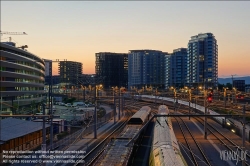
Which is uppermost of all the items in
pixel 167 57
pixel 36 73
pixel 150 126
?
pixel 167 57

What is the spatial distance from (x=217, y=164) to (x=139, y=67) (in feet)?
549

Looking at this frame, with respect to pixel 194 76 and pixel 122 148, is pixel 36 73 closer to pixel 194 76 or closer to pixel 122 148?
pixel 122 148

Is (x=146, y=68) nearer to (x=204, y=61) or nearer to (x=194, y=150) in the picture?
(x=204, y=61)

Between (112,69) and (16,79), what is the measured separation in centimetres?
12356

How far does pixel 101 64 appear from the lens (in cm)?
17300

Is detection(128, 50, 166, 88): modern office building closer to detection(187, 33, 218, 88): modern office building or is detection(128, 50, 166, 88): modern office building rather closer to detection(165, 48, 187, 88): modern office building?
detection(165, 48, 187, 88): modern office building

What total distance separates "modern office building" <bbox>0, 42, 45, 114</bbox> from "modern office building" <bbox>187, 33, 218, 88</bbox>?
81383mm

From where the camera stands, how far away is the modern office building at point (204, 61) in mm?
129750

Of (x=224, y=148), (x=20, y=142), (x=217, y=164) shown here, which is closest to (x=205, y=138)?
(x=224, y=148)

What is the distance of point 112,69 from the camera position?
177250mm

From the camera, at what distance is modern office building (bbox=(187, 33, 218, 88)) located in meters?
130

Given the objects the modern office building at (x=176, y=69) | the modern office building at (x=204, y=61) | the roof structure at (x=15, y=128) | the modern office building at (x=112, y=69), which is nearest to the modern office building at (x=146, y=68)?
the modern office building at (x=112, y=69)

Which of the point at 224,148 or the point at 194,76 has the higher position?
the point at 194,76

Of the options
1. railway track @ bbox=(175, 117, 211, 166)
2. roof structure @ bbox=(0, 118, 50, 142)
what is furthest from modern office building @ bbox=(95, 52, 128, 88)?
roof structure @ bbox=(0, 118, 50, 142)
